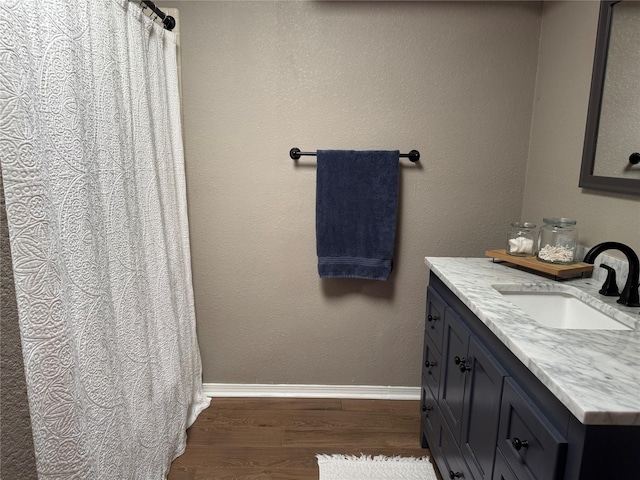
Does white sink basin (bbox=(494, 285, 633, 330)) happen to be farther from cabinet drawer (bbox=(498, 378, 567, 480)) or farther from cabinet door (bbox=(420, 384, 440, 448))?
cabinet door (bbox=(420, 384, 440, 448))

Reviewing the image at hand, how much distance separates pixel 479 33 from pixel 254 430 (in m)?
2.13

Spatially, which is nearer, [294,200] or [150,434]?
[150,434]

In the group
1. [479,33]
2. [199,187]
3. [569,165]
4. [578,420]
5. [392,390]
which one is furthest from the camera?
[392,390]

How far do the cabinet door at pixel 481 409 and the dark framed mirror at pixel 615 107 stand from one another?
74 centimetres

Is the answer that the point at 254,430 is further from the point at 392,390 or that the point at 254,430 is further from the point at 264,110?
the point at 264,110

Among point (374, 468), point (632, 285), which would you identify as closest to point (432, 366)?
point (374, 468)

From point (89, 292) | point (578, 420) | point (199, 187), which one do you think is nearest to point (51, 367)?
point (89, 292)

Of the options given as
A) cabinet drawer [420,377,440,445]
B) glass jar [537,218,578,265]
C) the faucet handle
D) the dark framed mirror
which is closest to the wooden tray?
glass jar [537,218,578,265]

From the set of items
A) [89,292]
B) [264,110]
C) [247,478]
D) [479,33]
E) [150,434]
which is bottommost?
[247,478]

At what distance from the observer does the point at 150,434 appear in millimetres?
1386

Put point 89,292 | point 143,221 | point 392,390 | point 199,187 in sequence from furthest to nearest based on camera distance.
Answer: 1. point 392,390
2. point 199,187
3. point 143,221
4. point 89,292

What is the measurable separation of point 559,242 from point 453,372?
62 centimetres

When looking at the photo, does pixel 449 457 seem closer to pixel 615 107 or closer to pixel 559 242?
pixel 559 242

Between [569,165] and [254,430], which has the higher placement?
[569,165]
